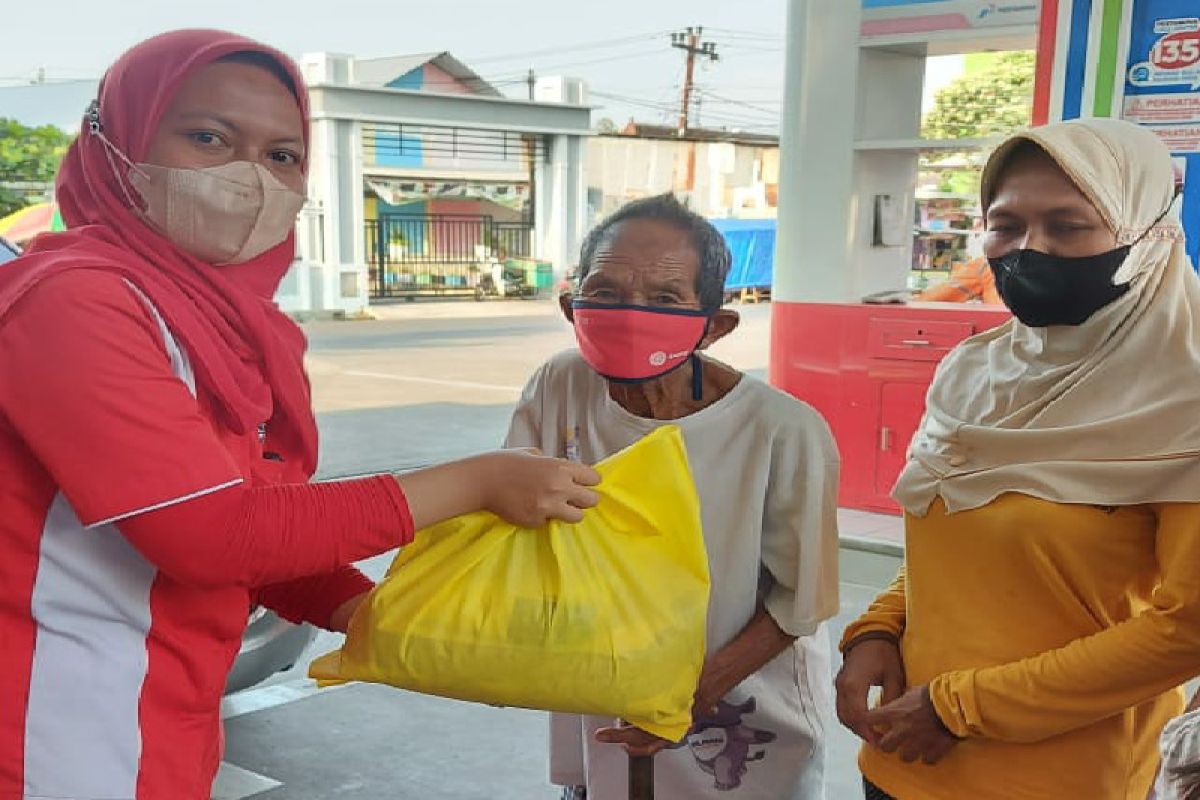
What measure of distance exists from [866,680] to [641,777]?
13.8 inches

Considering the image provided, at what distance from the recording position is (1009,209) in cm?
153

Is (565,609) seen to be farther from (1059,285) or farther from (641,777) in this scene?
(1059,285)

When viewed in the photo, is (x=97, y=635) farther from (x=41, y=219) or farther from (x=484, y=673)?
(x=41, y=219)

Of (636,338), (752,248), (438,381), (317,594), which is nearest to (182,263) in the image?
(317,594)

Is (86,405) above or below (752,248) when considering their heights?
above

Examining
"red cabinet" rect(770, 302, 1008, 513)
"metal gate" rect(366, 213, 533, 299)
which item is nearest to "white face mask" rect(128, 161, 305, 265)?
"red cabinet" rect(770, 302, 1008, 513)

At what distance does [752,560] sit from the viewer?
5.32ft

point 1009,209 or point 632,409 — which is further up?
point 1009,209

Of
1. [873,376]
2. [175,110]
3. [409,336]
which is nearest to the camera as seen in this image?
[175,110]

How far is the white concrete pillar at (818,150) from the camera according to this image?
17.9 feet

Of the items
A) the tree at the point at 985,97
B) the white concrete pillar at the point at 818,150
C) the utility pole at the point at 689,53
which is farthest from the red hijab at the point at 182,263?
the utility pole at the point at 689,53

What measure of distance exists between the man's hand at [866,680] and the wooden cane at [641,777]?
0.29 meters

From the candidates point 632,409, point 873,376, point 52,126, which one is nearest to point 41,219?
point 873,376

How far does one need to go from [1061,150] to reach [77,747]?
1.32m
